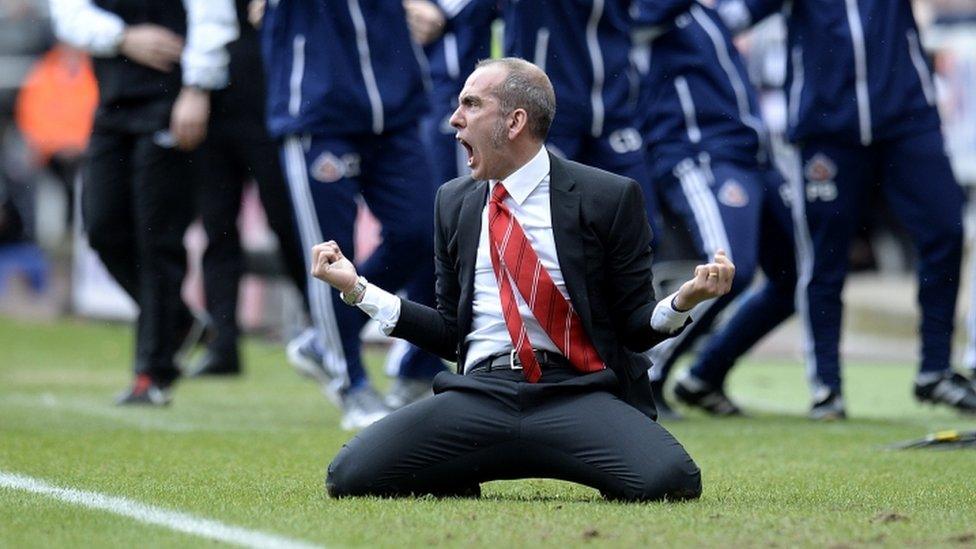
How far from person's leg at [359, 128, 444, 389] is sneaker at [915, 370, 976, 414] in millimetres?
2448

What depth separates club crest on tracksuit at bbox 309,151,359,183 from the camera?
9.54 metres

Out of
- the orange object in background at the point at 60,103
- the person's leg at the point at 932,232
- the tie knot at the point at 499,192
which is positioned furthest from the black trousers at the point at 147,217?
the orange object in background at the point at 60,103

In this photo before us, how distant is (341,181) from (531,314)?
300 cm

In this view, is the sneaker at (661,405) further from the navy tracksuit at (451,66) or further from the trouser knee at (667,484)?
the trouser knee at (667,484)

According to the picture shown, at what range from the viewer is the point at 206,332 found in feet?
43.2

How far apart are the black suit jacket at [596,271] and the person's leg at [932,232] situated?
3.49 m

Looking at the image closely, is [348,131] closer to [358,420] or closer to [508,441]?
[358,420]

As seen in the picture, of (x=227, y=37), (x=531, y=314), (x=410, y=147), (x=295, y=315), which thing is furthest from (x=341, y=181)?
(x=295, y=315)

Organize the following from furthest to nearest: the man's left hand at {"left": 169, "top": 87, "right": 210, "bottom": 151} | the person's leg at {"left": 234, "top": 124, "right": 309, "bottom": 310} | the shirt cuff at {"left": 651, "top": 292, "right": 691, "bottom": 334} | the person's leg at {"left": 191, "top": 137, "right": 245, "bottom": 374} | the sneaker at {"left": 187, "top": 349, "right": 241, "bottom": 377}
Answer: the sneaker at {"left": 187, "top": 349, "right": 241, "bottom": 377}
the person's leg at {"left": 191, "top": 137, "right": 245, "bottom": 374}
the person's leg at {"left": 234, "top": 124, "right": 309, "bottom": 310}
the man's left hand at {"left": 169, "top": 87, "right": 210, "bottom": 151}
the shirt cuff at {"left": 651, "top": 292, "right": 691, "bottom": 334}

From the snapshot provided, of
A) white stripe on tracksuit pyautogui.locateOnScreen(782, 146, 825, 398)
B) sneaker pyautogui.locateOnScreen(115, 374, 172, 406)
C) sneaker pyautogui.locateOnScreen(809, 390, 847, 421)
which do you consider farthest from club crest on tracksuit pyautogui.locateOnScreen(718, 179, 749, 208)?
sneaker pyautogui.locateOnScreen(115, 374, 172, 406)

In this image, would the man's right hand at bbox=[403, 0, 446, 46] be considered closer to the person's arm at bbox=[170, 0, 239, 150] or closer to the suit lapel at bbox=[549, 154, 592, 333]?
the person's arm at bbox=[170, 0, 239, 150]

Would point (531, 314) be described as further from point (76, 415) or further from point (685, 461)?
point (76, 415)

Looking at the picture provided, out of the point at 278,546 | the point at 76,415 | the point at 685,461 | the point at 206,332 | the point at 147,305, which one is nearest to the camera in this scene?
the point at 278,546

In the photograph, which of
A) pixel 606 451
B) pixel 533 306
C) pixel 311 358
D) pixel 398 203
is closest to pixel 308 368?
pixel 311 358
